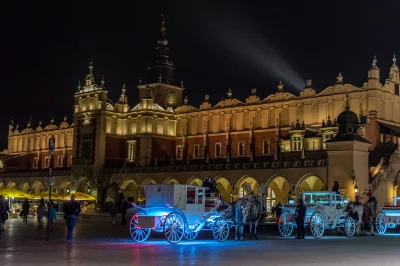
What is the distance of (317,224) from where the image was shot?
2611cm

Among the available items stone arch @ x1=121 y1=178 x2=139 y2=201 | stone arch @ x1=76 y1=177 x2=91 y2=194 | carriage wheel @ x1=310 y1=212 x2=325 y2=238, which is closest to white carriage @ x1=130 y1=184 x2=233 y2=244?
carriage wheel @ x1=310 y1=212 x2=325 y2=238

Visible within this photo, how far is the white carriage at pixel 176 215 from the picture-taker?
71.2 ft

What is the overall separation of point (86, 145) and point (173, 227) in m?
57.5

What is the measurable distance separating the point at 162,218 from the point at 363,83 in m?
44.3

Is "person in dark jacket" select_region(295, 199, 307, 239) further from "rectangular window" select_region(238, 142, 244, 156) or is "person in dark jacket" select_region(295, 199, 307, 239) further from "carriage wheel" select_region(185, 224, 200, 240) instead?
"rectangular window" select_region(238, 142, 244, 156)

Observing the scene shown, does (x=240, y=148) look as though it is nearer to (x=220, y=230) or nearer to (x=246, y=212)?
(x=246, y=212)

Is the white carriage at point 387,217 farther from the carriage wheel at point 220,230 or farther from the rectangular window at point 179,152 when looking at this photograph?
the rectangular window at point 179,152

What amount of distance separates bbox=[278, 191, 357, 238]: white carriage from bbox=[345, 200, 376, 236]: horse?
255 mm

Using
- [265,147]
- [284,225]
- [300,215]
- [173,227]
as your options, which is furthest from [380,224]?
[265,147]

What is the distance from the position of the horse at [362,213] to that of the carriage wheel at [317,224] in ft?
7.25

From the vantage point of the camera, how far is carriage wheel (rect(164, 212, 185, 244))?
2142 centimetres

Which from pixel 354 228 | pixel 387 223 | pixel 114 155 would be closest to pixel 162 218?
pixel 354 228

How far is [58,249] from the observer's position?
18.5 metres

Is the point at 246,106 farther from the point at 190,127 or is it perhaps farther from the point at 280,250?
the point at 280,250
